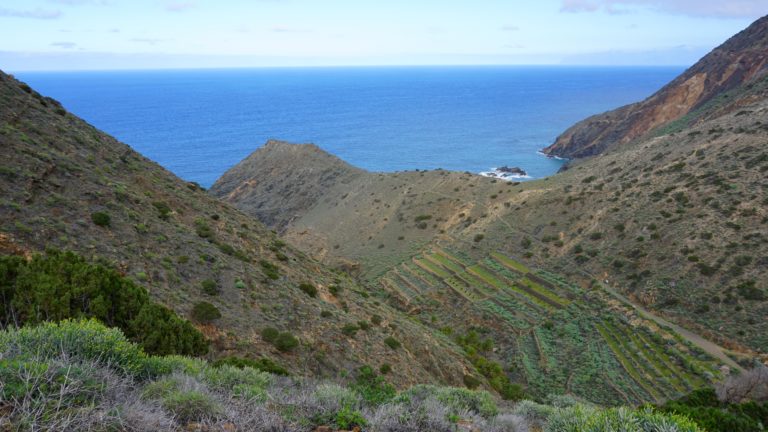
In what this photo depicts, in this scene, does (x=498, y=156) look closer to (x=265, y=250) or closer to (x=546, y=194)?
(x=546, y=194)

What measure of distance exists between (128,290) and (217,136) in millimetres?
163063

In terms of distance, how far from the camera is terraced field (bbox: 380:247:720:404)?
2602 centimetres

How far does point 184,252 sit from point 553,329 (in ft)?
89.7

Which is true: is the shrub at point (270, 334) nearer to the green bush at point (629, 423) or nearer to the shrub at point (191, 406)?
the shrub at point (191, 406)

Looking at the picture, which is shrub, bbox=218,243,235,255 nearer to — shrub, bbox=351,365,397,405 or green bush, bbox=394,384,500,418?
shrub, bbox=351,365,397,405

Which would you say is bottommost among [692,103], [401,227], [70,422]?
[401,227]

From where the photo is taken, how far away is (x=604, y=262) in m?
37.8

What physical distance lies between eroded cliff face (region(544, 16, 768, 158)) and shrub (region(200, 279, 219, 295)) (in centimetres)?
10229

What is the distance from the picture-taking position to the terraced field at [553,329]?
85.4 feet

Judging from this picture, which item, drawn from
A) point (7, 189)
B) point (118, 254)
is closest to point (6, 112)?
point (7, 189)

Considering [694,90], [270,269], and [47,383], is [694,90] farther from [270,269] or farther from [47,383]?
Answer: [47,383]

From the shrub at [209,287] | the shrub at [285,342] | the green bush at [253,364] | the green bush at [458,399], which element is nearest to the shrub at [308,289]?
the shrub at [209,287]

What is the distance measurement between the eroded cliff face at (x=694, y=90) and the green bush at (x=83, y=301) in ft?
349

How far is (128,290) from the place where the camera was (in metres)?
13.0
